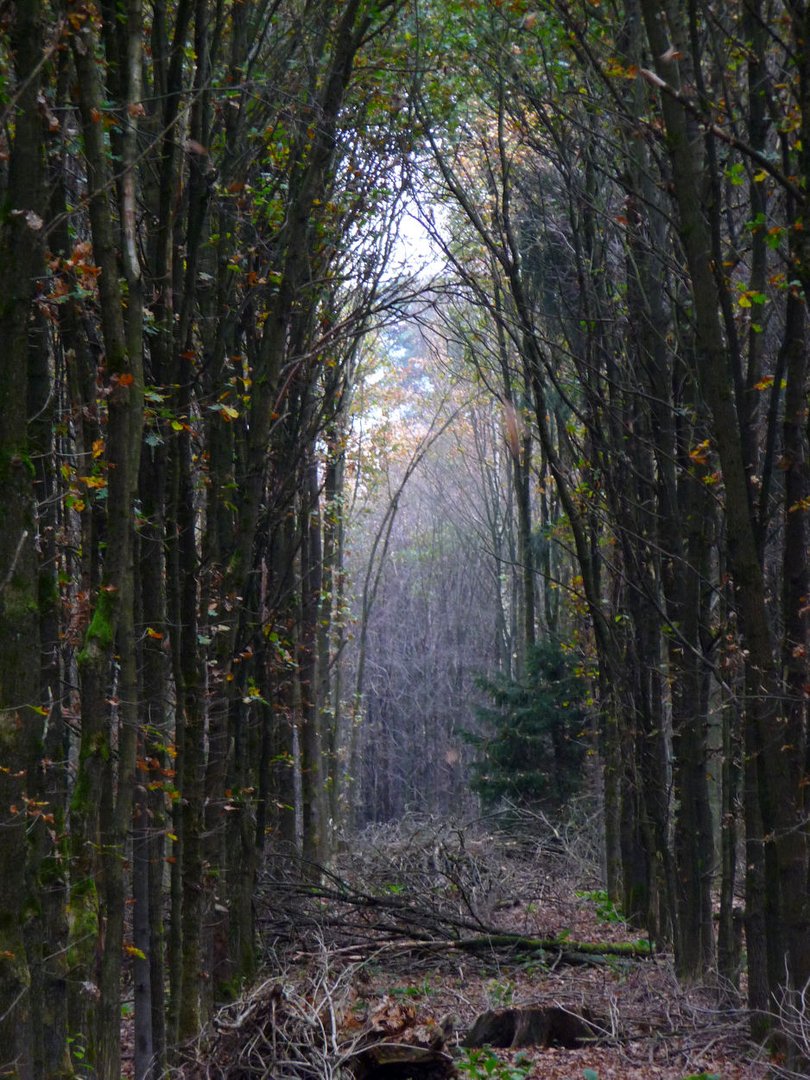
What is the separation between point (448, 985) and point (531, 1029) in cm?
179

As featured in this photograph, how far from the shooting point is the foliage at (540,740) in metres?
18.3

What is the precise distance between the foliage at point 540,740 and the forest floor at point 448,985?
4.47 metres

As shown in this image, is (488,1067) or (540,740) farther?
(540,740)

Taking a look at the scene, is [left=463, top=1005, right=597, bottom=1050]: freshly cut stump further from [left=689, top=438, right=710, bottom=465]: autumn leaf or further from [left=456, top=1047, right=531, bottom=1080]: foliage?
[left=689, top=438, right=710, bottom=465]: autumn leaf

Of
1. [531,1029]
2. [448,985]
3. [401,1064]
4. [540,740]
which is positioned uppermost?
[540,740]

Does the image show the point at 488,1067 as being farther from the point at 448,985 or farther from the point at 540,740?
the point at 540,740

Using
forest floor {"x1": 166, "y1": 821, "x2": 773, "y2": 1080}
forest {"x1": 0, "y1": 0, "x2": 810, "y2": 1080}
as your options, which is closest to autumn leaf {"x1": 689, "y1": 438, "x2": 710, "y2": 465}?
forest {"x1": 0, "y1": 0, "x2": 810, "y2": 1080}

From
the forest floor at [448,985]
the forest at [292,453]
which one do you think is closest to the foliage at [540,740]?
the forest floor at [448,985]

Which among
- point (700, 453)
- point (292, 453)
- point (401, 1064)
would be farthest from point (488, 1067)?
point (292, 453)

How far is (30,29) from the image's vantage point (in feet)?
14.1

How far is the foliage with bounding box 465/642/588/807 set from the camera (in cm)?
1830

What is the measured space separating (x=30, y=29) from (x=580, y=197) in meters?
4.78

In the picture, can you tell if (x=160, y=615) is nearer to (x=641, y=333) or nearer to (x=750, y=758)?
(x=750, y=758)

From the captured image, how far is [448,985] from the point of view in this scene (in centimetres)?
832
